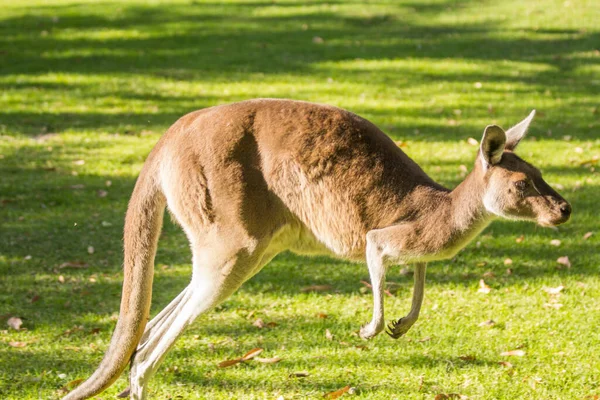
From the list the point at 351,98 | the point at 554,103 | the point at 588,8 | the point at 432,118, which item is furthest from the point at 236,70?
the point at 588,8

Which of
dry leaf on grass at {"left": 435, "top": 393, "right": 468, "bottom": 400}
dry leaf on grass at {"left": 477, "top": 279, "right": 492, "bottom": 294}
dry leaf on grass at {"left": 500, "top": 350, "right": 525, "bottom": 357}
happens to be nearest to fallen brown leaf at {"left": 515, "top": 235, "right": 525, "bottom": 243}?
dry leaf on grass at {"left": 477, "top": 279, "right": 492, "bottom": 294}

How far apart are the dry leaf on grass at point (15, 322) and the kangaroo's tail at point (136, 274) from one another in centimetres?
157

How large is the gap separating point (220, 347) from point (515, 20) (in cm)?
1093

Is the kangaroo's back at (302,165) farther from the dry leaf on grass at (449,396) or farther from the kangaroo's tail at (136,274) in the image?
the dry leaf on grass at (449,396)

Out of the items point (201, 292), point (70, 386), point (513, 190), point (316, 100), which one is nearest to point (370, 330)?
point (201, 292)

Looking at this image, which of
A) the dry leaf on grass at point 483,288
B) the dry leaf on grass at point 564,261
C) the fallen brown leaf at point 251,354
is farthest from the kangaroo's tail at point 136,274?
the dry leaf on grass at point 564,261

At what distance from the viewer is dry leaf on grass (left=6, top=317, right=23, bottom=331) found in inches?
226

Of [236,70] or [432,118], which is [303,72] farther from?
[432,118]

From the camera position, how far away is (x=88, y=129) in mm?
10344

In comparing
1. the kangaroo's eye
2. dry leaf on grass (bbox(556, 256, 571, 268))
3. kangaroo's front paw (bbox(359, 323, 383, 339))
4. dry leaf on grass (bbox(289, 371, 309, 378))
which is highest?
the kangaroo's eye

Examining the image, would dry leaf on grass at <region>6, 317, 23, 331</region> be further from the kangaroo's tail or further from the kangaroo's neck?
the kangaroo's neck

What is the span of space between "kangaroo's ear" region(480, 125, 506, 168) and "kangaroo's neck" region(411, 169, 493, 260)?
0.37 feet

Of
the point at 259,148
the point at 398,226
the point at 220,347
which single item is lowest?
the point at 220,347

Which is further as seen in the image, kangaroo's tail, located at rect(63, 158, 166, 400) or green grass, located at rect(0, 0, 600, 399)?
green grass, located at rect(0, 0, 600, 399)
